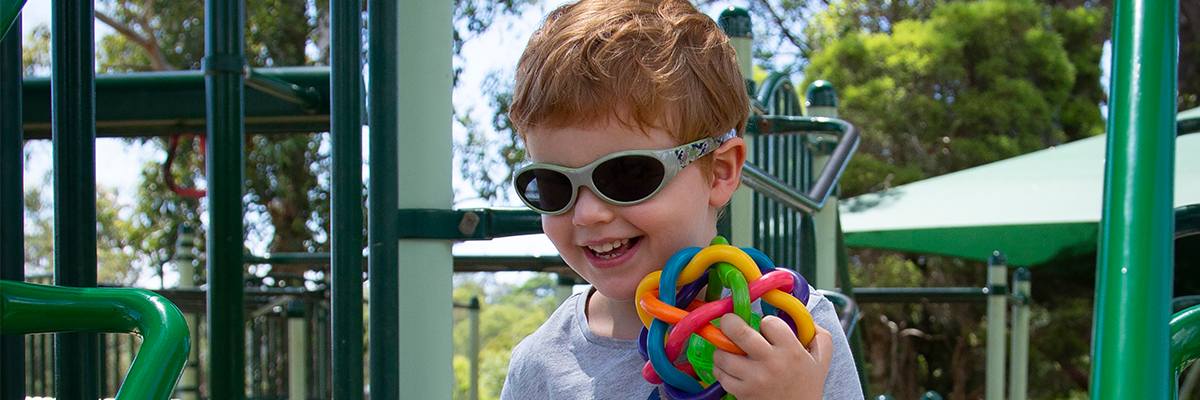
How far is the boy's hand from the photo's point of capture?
94 centimetres

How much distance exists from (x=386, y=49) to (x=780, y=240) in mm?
1252

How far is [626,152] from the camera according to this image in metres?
1.08

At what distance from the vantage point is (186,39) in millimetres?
9898

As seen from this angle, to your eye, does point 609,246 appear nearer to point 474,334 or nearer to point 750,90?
point 750,90

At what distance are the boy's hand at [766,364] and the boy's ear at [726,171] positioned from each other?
307 mm

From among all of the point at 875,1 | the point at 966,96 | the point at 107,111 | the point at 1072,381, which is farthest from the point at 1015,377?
the point at 875,1

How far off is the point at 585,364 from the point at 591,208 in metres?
0.27

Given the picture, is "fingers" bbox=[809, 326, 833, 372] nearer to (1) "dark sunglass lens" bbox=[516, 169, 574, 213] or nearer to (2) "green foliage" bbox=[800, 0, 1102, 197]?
(1) "dark sunglass lens" bbox=[516, 169, 574, 213]

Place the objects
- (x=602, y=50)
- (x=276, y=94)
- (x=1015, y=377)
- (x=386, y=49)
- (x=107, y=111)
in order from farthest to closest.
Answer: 1. (x=1015, y=377)
2. (x=107, y=111)
3. (x=276, y=94)
4. (x=386, y=49)
5. (x=602, y=50)

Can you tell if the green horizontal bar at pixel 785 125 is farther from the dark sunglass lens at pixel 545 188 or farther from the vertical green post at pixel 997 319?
the vertical green post at pixel 997 319

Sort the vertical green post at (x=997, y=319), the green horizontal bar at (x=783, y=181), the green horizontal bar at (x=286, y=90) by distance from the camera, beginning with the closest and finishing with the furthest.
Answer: the green horizontal bar at (x=286, y=90)
the green horizontal bar at (x=783, y=181)
the vertical green post at (x=997, y=319)

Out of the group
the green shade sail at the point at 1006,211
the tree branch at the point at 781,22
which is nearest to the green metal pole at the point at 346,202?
the green shade sail at the point at 1006,211

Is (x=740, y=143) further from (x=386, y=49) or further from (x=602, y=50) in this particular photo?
(x=386, y=49)

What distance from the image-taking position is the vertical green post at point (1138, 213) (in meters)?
0.67
